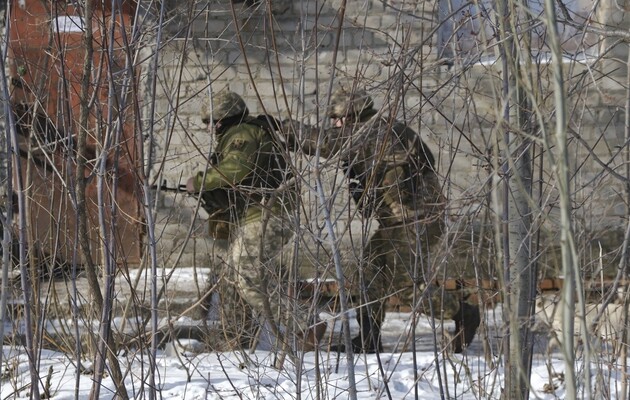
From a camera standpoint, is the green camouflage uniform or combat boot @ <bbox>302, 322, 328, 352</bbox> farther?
the green camouflage uniform

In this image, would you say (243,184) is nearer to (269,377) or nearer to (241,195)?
(241,195)

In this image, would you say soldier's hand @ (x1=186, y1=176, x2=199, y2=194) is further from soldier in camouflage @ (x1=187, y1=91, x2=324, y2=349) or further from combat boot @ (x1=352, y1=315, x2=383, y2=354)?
combat boot @ (x1=352, y1=315, x2=383, y2=354)

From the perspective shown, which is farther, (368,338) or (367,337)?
(367,337)

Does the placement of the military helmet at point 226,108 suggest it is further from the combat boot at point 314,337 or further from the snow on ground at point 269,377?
the combat boot at point 314,337

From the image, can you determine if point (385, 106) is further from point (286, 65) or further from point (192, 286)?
point (286, 65)

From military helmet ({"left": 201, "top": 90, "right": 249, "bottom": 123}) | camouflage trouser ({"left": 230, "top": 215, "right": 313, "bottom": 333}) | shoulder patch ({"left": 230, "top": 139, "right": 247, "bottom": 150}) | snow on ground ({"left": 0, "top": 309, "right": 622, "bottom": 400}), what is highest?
military helmet ({"left": 201, "top": 90, "right": 249, "bottom": 123})

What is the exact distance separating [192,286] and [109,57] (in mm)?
4422

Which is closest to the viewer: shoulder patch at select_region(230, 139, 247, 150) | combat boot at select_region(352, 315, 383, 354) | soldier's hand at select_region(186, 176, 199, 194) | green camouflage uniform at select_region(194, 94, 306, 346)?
combat boot at select_region(352, 315, 383, 354)

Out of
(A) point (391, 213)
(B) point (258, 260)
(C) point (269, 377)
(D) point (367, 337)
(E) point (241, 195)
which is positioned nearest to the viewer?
(C) point (269, 377)

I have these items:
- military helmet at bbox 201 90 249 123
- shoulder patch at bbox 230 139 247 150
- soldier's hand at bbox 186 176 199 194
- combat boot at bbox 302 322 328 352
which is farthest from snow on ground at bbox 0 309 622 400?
military helmet at bbox 201 90 249 123

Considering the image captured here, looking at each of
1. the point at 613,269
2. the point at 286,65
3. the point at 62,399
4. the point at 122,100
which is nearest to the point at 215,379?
the point at 62,399

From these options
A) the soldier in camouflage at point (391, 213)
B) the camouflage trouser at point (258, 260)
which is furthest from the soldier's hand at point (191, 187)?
the soldier in camouflage at point (391, 213)

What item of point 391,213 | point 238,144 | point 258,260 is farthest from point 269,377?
point 238,144

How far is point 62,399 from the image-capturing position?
4.73m
